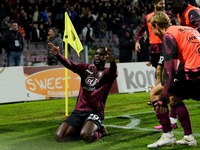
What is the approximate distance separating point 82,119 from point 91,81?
63cm

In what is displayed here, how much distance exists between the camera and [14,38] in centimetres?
1322

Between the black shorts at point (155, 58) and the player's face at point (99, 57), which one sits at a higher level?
the player's face at point (99, 57)

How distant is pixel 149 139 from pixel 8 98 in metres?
6.74

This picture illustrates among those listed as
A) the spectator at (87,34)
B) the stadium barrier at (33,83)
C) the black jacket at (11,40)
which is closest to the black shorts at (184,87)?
the stadium barrier at (33,83)

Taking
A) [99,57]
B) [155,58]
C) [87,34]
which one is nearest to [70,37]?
[99,57]

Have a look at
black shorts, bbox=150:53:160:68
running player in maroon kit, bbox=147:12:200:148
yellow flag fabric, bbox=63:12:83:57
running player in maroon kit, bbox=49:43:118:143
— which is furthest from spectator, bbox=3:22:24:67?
running player in maroon kit, bbox=147:12:200:148

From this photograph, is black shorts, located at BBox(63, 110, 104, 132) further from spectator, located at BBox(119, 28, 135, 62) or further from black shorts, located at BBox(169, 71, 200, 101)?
spectator, located at BBox(119, 28, 135, 62)

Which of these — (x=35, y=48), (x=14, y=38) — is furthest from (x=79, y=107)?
(x=35, y=48)

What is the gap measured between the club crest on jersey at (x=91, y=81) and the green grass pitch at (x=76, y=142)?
88 centimetres

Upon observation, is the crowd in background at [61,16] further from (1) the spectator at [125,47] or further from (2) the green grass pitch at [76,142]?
(2) the green grass pitch at [76,142]

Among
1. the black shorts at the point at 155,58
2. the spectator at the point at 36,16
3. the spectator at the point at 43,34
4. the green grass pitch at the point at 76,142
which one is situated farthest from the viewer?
the spectator at the point at 36,16

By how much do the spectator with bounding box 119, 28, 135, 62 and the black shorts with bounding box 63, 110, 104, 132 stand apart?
10.4 m

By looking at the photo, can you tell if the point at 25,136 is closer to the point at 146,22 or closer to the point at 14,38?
the point at 146,22

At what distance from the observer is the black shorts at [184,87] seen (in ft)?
14.5
